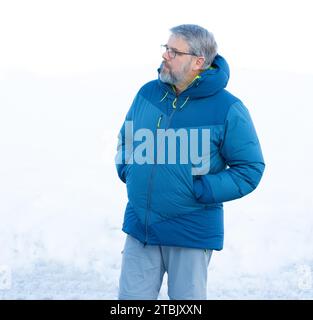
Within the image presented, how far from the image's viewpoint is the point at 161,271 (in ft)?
10.9

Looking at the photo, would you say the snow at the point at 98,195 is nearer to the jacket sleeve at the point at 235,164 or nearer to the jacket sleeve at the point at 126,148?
the jacket sleeve at the point at 126,148

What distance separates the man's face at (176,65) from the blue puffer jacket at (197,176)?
0.07 meters

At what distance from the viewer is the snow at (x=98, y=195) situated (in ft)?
18.6

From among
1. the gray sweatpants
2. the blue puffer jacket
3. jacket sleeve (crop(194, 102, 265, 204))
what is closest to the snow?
the gray sweatpants

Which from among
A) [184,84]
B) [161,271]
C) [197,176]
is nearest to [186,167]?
[197,176]

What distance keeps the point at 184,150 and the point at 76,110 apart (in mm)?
7707

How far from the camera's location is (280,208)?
766 cm

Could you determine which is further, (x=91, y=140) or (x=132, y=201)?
(x=91, y=140)

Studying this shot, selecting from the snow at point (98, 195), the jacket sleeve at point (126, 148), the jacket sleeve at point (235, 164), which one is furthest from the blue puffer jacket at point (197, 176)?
the snow at point (98, 195)

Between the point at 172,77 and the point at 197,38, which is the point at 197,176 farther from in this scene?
the point at 197,38

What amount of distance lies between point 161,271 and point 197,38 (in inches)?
45.8

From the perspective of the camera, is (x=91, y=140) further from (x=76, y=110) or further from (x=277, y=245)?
(x=277, y=245)

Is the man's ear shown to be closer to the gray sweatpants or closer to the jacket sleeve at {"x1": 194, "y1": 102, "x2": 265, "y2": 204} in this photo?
the jacket sleeve at {"x1": 194, "y1": 102, "x2": 265, "y2": 204}
